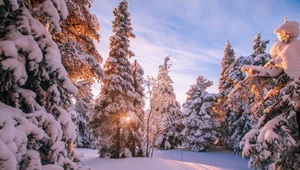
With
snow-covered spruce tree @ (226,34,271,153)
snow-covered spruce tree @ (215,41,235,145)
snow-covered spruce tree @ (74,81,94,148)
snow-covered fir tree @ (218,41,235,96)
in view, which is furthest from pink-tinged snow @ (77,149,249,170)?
snow-covered fir tree @ (218,41,235,96)

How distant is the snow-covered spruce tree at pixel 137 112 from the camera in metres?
20.1

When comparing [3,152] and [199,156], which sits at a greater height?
[3,152]

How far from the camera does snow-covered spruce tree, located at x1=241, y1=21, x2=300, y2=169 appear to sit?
5.24 m

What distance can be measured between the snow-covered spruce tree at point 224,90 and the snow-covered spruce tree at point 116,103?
14.7 metres

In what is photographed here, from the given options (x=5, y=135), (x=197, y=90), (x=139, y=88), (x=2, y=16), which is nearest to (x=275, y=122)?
(x=5, y=135)

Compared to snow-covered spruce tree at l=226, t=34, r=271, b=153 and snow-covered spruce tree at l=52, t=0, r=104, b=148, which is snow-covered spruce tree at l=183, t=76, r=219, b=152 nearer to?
snow-covered spruce tree at l=226, t=34, r=271, b=153

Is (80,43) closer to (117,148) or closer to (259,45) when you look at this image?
(117,148)

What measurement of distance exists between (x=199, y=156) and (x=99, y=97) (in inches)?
584

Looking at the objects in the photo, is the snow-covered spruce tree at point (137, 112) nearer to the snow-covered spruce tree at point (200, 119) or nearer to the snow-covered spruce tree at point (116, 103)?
the snow-covered spruce tree at point (116, 103)

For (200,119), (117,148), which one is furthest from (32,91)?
(200,119)

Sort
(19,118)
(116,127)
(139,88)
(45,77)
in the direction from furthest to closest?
1. (139,88)
2. (116,127)
3. (45,77)
4. (19,118)

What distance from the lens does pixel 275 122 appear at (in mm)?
5688

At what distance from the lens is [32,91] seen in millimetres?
4164

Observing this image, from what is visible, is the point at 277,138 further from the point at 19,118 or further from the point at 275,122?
the point at 19,118
